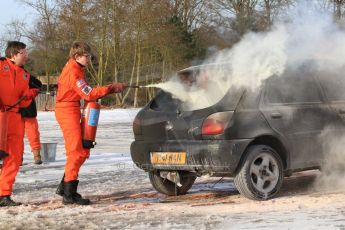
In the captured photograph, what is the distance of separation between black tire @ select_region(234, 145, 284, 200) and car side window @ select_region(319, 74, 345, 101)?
1.13 m

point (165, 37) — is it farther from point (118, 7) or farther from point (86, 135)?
point (86, 135)

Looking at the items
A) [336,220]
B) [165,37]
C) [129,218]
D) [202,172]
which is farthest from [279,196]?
[165,37]

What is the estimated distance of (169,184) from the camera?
7.23m

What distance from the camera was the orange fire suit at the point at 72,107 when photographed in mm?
6406

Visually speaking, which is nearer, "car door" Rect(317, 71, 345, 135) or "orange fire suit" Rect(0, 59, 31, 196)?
"orange fire suit" Rect(0, 59, 31, 196)

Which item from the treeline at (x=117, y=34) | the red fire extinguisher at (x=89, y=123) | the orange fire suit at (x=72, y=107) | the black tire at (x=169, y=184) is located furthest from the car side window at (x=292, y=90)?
the treeline at (x=117, y=34)

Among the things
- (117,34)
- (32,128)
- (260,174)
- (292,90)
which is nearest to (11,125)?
(260,174)

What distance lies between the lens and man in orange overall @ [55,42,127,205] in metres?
6.41

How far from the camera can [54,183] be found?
8383 mm

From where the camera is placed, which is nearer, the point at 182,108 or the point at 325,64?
the point at 182,108

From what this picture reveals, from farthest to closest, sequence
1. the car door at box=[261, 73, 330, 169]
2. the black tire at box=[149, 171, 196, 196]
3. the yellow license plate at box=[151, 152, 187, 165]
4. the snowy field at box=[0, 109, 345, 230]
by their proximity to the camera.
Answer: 1. the black tire at box=[149, 171, 196, 196]
2. the car door at box=[261, 73, 330, 169]
3. the yellow license plate at box=[151, 152, 187, 165]
4. the snowy field at box=[0, 109, 345, 230]

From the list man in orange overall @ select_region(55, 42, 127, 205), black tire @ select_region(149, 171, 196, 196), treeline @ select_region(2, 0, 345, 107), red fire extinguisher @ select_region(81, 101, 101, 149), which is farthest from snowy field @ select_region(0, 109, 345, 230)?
treeline @ select_region(2, 0, 345, 107)

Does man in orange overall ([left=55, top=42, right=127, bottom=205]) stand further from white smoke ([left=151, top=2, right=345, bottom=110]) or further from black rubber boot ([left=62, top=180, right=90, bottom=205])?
white smoke ([left=151, top=2, right=345, bottom=110])

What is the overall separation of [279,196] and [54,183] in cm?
332
